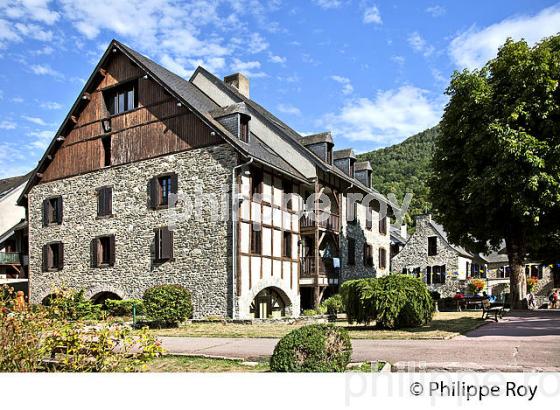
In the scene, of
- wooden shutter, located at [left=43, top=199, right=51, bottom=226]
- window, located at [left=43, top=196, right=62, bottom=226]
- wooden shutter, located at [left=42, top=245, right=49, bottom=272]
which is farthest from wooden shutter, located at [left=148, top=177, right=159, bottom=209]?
wooden shutter, located at [left=42, top=245, right=49, bottom=272]

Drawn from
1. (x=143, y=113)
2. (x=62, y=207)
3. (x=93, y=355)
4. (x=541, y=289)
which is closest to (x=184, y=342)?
(x=93, y=355)

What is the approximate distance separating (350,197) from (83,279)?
14738 millimetres

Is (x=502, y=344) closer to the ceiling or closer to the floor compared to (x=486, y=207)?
closer to the floor

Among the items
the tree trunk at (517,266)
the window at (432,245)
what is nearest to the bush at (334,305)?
the tree trunk at (517,266)

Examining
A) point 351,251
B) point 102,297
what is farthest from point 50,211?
point 351,251

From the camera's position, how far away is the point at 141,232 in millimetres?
24969

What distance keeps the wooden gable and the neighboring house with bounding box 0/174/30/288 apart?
603 centimetres

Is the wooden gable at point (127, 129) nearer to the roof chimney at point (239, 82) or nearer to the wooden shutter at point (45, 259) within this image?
the wooden shutter at point (45, 259)

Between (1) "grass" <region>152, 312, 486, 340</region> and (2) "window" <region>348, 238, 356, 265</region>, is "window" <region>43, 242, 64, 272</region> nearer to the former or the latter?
(1) "grass" <region>152, 312, 486, 340</region>

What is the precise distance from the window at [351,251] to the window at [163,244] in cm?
1107

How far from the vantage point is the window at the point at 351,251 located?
102 feet

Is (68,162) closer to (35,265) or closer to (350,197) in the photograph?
(35,265)

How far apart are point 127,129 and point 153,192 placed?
3412mm
